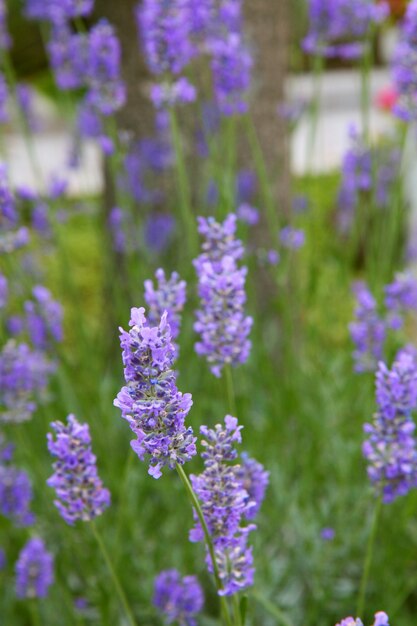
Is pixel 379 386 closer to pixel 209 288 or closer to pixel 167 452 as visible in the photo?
pixel 209 288

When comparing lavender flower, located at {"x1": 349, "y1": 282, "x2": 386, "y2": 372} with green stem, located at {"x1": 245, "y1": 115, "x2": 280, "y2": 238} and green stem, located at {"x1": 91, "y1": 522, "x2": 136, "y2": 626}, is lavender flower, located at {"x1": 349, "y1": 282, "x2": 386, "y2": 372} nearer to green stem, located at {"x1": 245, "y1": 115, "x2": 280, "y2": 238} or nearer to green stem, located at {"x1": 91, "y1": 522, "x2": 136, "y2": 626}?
green stem, located at {"x1": 245, "y1": 115, "x2": 280, "y2": 238}

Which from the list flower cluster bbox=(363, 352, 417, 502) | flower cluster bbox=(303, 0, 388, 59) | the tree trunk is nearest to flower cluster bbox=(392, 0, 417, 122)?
flower cluster bbox=(303, 0, 388, 59)

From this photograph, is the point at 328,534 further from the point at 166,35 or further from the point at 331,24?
the point at 331,24

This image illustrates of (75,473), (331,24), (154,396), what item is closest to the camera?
(154,396)

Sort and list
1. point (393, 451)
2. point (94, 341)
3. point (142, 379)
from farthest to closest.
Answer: point (94, 341), point (393, 451), point (142, 379)

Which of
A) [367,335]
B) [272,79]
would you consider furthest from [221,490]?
[272,79]

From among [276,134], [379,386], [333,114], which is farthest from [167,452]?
[333,114]
